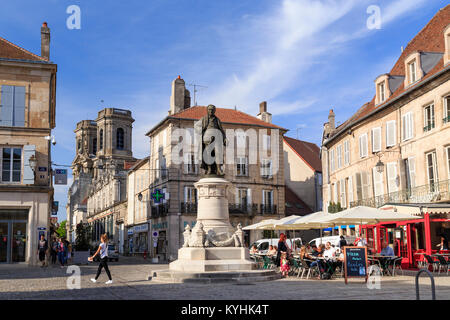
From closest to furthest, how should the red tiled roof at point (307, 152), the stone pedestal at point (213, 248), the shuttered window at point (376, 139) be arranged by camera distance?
the stone pedestal at point (213, 248) → the shuttered window at point (376, 139) → the red tiled roof at point (307, 152)

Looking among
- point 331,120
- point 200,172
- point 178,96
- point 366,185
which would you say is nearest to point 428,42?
point 366,185

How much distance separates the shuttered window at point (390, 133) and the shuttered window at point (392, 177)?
1055 mm

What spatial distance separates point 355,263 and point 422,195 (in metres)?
10.8

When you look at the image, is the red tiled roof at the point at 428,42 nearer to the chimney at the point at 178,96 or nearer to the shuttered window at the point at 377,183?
the shuttered window at the point at 377,183

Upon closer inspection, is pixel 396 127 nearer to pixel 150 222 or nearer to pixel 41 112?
pixel 41 112

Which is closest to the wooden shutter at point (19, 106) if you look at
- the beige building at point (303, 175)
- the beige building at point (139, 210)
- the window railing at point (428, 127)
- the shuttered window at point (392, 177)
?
the beige building at point (139, 210)

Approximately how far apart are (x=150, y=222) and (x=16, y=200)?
64.5 feet

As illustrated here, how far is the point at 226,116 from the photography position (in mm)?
42938

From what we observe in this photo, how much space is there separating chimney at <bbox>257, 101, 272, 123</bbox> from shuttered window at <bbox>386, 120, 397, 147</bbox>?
843 inches

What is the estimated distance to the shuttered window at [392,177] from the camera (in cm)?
2491

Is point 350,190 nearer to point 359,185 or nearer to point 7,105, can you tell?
point 359,185

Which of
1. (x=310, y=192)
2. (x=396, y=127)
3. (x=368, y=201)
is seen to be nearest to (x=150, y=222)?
(x=310, y=192)

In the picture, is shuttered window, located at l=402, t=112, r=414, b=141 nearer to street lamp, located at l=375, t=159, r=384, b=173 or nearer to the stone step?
street lamp, located at l=375, t=159, r=384, b=173
